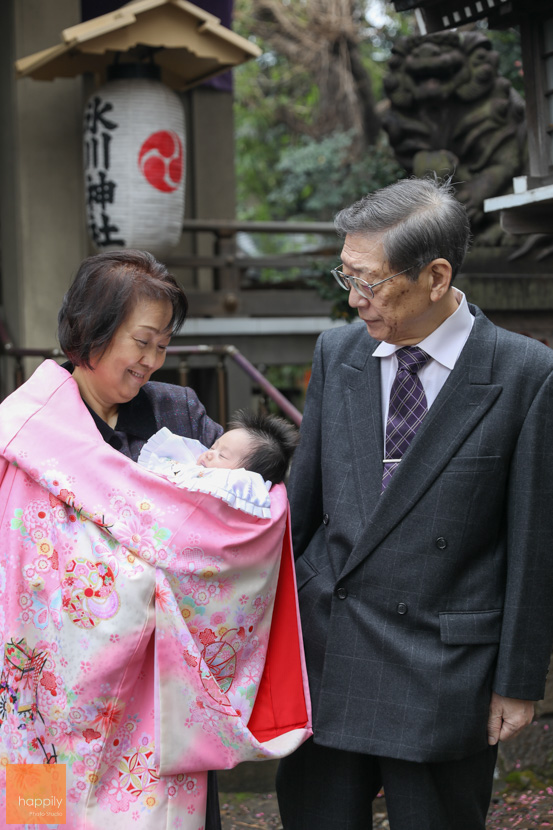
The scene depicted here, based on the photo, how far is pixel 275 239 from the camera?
1847 cm

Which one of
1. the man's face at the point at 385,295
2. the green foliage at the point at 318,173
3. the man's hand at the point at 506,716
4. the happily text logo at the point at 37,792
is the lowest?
the happily text logo at the point at 37,792

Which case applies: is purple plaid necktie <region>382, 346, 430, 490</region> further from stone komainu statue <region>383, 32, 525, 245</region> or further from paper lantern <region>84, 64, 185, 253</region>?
paper lantern <region>84, 64, 185, 253</region>

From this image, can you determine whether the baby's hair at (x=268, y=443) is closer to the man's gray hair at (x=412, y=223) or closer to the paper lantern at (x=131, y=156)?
the man's gray hair at (x=412, y=223)

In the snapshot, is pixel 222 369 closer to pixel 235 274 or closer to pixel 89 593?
pixel 235 274

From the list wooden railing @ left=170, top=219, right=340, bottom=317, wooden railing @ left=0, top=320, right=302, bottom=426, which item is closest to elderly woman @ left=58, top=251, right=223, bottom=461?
wooden railing @ left=0, top=320, right=302, bottom=426

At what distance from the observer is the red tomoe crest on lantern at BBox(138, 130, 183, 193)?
7621 millimetres

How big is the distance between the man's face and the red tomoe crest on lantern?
5.27 metres

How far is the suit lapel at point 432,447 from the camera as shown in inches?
107

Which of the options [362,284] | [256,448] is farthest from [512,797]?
[362,284]

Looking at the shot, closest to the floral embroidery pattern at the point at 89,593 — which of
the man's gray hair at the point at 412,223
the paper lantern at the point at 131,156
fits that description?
the man's gray hair at the point at 412,223

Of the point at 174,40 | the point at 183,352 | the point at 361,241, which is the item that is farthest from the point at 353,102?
the point at 361,241

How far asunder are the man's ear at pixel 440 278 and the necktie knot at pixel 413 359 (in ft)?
0.58

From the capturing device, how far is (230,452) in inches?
112

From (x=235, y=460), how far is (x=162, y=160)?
5441mm
